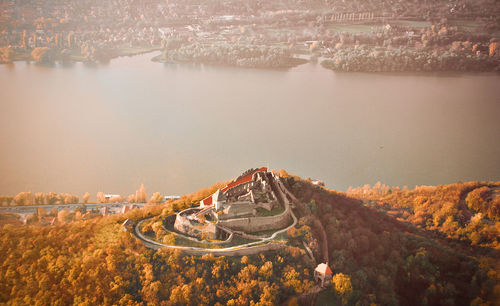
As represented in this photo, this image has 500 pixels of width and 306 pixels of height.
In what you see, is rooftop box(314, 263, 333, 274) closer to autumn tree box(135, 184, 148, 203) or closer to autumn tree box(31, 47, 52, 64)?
autumn tree box(135, 184, 148, 203)

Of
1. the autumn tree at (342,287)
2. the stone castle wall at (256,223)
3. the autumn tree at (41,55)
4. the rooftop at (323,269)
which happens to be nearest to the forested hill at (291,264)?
the autumn tree at (342,287)

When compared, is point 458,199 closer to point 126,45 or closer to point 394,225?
point 394,225

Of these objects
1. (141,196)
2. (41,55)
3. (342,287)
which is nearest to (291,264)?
(342,287)

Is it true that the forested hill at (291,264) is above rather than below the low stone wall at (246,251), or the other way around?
below

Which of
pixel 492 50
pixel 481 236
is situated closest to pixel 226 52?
pixel 492 50

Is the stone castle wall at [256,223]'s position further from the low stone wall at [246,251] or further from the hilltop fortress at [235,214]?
the low stone wall at [246,251]

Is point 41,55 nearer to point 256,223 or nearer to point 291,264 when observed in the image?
point 256,223
